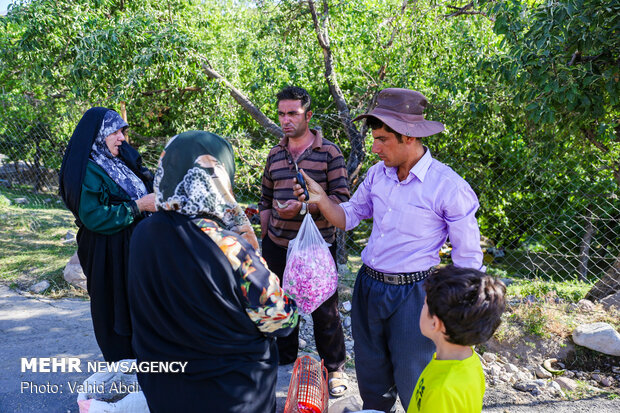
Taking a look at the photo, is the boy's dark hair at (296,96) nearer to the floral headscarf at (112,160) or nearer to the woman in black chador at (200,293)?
the floral headscarf at (112,160)

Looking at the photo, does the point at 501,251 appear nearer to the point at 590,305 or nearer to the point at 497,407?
the point at 590,305

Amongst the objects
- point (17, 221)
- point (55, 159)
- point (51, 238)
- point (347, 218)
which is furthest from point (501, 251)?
point (55, 159)

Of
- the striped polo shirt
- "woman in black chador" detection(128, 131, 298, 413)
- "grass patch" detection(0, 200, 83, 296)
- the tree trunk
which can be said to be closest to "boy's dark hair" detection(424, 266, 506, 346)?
"woman in black chador" detection(128, 131, 298, 413)

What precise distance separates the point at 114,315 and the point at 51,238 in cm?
524

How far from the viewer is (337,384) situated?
10.7 feet

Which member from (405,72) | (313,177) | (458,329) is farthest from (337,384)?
(405,72)

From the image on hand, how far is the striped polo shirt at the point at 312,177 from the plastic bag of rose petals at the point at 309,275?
23.4 inches

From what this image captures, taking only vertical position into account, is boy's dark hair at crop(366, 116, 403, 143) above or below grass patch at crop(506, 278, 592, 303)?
above

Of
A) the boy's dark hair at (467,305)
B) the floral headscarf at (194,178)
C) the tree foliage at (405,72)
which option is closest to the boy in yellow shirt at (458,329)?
the boy's dark hair at (467,305)

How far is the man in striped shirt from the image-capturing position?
127 inches

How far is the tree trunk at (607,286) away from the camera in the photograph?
4.54 m

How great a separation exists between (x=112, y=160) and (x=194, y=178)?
145cm

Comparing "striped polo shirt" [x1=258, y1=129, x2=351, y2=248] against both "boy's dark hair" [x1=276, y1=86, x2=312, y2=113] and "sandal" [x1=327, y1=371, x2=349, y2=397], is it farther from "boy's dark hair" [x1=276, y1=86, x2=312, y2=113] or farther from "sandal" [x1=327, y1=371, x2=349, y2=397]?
"sandal" [x1=327, y1=371, x2=349, y2=397]

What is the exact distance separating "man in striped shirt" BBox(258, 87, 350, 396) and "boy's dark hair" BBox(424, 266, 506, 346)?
1526 mm
